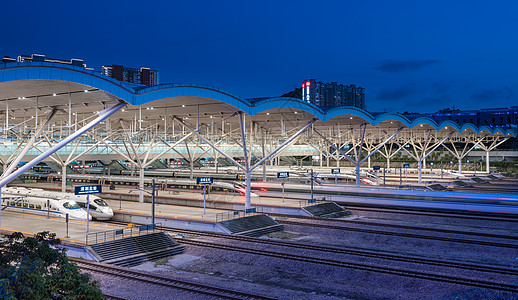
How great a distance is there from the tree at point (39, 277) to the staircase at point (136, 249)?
6769 millimetres

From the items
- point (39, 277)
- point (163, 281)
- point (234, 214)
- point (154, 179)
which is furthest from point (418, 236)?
point (39, 277)

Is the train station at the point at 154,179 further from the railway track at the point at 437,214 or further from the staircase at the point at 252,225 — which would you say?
the railway track at the point at 437,214

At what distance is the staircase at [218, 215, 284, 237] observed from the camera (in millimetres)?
27406

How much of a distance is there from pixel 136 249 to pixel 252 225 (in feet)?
30.2

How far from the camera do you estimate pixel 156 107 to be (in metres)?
30.9

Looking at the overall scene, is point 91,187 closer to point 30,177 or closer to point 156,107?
point 156,107

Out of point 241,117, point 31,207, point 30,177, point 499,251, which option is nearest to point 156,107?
point 241,117

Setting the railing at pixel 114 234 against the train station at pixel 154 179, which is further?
the railing at pixel 114 234

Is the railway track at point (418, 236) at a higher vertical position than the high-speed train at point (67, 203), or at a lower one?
lower

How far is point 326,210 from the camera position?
35.7m

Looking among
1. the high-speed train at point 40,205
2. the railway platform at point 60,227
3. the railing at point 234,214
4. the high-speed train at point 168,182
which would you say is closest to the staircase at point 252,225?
the railing at point 234,214

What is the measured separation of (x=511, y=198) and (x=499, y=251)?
1900 centimetres

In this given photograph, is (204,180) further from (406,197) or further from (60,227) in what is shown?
(406,197)

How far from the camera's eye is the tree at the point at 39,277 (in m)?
9.97
